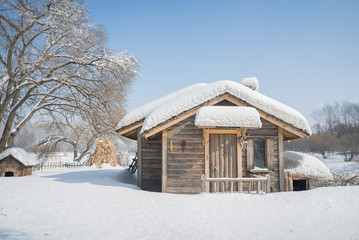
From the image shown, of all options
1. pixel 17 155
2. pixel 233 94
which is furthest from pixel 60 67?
pixel 233 94

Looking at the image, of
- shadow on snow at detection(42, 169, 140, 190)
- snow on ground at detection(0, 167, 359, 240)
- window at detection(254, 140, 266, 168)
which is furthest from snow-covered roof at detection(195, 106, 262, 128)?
shadow on snow at detection(42, 169, 140, 190)

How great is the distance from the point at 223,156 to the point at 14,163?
12001 millimetres

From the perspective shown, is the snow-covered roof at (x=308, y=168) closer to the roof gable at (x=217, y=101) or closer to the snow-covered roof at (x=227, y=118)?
the roof gable at (x=217, y=101)

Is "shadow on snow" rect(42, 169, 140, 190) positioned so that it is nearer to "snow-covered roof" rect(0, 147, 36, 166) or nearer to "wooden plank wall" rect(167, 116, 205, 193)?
"snow-covered roof" rect(0, 147, 36, 166)

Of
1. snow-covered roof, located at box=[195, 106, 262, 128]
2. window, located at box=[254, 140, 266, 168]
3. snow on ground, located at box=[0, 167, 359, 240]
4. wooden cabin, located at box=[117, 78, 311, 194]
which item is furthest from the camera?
window, located at box=[254, 140, 266, 168]

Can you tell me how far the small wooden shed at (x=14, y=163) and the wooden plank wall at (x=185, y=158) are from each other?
963cm

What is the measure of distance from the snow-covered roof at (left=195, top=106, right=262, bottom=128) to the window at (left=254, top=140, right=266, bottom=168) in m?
1.52

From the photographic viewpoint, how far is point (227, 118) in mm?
9820

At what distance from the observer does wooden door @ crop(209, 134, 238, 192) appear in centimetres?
1076

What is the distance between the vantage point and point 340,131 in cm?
6750

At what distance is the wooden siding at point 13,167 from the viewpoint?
14.5 metres

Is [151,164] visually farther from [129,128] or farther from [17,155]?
[17,155]

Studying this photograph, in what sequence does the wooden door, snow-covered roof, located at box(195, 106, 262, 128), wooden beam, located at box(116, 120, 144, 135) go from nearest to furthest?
snow-covered roof, located at box(195, 106, 262, 128) < the wooden door < wooden beam, located at box(116, 120, 144, 135)

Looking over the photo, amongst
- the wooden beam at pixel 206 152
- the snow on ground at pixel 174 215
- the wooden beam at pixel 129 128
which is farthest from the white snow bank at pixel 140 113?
the snow on ground at pixel 174 215
